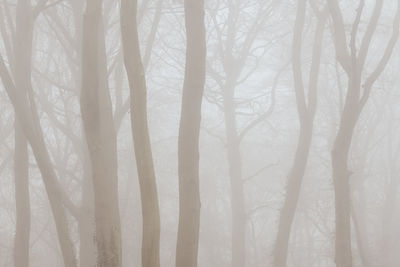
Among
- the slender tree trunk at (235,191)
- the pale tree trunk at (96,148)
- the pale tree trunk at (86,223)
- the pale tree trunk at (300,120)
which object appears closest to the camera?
the pale tree trunk at (96,148)

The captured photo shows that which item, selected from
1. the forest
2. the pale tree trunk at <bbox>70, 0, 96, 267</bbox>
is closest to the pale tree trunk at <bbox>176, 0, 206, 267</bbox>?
the forest

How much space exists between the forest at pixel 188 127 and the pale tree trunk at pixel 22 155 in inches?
0.7

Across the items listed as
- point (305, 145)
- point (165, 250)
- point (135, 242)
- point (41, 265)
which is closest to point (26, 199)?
point (305, 145)

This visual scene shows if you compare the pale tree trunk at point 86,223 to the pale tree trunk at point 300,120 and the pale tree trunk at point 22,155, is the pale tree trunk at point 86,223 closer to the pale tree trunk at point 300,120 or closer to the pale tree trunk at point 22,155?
the pale tree trunk at point 22,155

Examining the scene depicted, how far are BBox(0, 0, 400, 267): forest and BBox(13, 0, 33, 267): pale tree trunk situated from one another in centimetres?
2

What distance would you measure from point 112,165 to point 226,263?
37.4 ft

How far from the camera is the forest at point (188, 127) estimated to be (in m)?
4.80

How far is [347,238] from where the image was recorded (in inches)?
235

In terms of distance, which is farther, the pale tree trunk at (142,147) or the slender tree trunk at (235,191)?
the slender tree trunk at (235,191)

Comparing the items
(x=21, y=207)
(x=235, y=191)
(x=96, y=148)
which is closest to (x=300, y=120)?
(x=96, y=148)

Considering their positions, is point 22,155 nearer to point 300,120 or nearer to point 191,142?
point 191,142

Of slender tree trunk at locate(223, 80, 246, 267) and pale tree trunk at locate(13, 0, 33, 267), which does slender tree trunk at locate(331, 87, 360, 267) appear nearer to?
pale tree trunk at locate(13, 0, 33, 267)

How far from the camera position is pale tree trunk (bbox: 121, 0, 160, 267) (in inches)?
163

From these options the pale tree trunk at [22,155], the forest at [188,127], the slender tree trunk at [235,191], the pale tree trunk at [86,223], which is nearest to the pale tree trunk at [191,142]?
the forest at [188,127]
